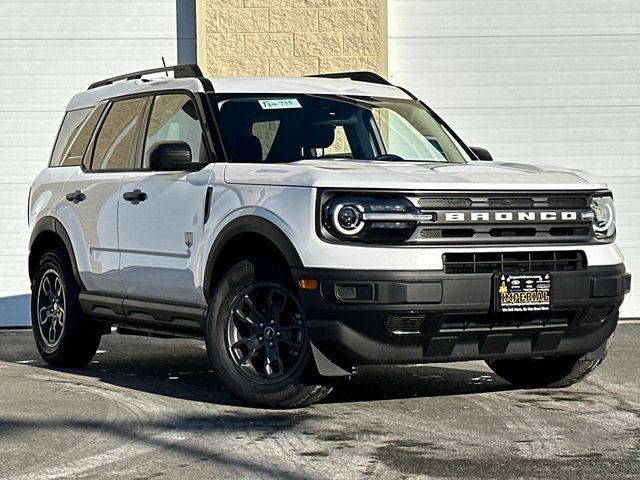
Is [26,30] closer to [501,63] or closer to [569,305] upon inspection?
[501,63]

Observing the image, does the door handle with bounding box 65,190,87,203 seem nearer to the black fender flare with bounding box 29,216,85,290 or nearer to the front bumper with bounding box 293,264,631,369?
the black fender flare with bounding box 29,216,85,290

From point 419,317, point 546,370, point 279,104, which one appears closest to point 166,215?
point 279,104

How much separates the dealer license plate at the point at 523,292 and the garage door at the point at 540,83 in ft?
23.4

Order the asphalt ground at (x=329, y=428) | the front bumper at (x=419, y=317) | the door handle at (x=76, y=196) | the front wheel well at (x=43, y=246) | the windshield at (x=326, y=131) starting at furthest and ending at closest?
1. the front wheel well at (x=43, y=246)
2. the door handle at (x=76, y=196)
3. the windshield at (x=326, y=131)
4. the front bumper at (x=419, y=317)
5. the asphalt ground at (x=329, y=428)

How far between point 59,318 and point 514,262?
3.67 meters

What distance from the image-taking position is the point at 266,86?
8.70 metres

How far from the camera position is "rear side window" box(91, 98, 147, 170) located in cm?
913

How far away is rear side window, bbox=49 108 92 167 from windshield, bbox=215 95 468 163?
188 cm

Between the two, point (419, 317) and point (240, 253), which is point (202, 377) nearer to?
point (240, 253)

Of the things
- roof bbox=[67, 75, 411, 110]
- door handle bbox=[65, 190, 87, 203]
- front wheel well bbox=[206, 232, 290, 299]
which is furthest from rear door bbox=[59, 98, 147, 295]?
front wheel well bbox=[206, 232, 290, 299]

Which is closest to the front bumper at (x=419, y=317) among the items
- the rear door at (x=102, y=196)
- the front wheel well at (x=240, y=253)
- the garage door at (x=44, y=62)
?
the front wheel well at (x=240, y=253)

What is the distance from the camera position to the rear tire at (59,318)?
9.55 m

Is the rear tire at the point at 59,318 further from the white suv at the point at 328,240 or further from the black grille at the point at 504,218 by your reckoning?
the black grille at the point at 504,218

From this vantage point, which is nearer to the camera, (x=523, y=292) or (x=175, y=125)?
(x=523, y=292)
